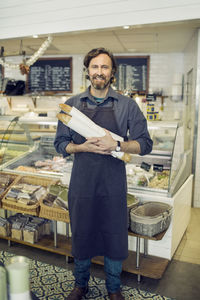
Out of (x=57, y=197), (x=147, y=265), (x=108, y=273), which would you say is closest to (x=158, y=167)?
(x=147, y=265)

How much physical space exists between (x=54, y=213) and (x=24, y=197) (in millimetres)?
467

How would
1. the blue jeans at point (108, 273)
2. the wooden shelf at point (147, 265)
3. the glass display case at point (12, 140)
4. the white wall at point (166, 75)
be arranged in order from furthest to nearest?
the white wall at point (166, 75) < the glass display case at point (12, 140) < the wooden shelf at point (147, 265) < the blue jeans at point (108, 273)

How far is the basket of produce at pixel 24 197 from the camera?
317 centimetres

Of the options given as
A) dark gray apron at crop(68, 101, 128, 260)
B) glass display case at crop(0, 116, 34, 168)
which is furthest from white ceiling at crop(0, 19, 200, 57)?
dark gray apron at crop(68, 101, 128, 260)

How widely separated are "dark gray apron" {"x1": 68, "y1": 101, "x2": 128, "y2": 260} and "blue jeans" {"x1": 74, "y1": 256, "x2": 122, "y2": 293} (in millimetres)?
83

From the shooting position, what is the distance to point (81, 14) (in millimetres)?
3898

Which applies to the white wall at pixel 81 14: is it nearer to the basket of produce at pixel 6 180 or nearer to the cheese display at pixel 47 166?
the cheese display at pixel 47 166

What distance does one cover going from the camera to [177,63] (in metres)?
6.75

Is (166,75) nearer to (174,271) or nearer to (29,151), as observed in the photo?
(29,151)

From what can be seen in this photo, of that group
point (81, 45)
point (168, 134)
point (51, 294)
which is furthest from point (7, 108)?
point (51, 294)

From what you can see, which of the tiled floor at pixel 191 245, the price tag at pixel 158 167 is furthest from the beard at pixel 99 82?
the tiled floor at pixel 191 245

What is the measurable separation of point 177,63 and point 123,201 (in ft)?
17.2

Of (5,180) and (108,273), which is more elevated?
(5,180)

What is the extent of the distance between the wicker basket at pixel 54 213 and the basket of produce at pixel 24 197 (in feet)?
0.30
